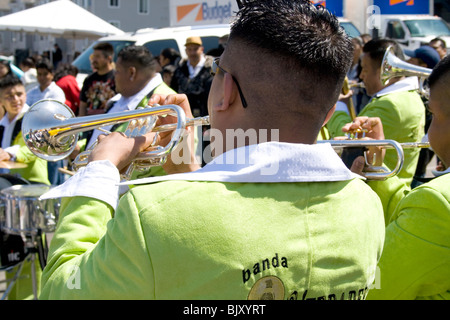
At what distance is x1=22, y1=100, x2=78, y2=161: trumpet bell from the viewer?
86.6 inches

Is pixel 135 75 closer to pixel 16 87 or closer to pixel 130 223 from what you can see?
pixel 16 87

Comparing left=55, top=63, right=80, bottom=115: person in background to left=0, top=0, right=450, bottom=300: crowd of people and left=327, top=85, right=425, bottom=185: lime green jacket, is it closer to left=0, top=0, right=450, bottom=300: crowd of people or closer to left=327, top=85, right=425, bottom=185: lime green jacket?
left=327, top=85, right=425, bottom=185: lime green jacket

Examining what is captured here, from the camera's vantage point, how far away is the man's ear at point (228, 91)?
126cm

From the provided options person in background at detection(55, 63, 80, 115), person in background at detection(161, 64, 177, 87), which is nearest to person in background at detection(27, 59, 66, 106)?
person in background at detection(55, 63, 80, 115)

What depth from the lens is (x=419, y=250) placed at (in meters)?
1.75

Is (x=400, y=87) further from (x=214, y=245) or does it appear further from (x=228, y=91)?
(x=214, y=245)

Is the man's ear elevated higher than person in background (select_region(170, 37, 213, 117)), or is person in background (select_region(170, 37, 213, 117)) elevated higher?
the man's ear

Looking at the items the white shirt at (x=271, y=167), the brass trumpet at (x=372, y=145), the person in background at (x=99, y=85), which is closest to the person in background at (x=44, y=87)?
the person in background at (x=99, y=85)

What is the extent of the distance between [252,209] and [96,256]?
0.34 m

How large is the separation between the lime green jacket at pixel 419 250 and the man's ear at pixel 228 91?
79cm

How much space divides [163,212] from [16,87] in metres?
4.52

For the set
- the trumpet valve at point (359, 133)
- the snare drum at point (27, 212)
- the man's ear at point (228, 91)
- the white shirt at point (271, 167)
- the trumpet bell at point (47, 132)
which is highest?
the man's ear at point (228, 91)

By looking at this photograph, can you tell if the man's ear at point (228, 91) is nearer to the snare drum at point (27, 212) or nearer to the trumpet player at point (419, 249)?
the trumpet player at point (419, 249)

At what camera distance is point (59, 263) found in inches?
49.9
